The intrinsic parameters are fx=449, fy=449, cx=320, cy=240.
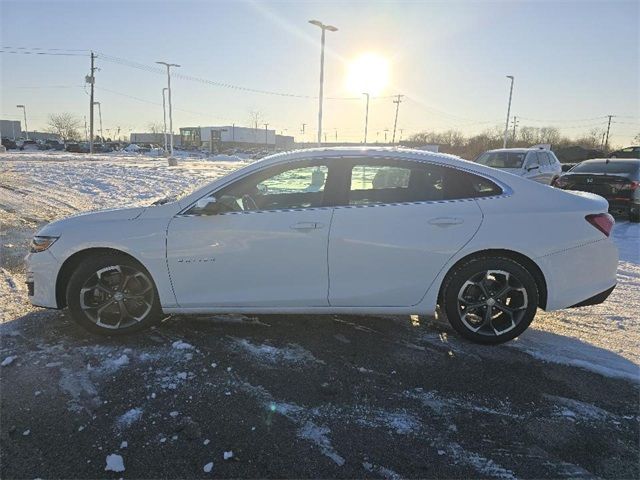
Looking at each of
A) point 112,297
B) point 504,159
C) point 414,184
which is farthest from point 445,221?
point 504,159

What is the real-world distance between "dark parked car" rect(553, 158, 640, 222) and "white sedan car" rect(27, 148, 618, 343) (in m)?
7.72

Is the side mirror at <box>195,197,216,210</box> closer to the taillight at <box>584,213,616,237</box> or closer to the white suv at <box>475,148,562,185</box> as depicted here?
the taillight at <box>584,213,616,237</box>

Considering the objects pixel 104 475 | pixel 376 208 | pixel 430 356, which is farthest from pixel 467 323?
pixel 104 475

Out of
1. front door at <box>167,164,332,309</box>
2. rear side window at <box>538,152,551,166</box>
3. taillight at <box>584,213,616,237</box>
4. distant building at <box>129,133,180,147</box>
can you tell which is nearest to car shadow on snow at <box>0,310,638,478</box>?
front door at <box>167,164,332,309</box>

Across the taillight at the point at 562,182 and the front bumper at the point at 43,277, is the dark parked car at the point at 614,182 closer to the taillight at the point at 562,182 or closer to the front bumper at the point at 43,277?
the taillight at the point at 562,182

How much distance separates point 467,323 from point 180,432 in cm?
235

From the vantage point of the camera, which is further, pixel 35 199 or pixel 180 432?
pixel 35 199

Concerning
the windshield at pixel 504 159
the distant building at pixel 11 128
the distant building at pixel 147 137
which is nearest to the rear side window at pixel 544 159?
the windshield at pixel 504 159

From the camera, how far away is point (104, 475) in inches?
89.2

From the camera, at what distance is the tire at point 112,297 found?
3682mm

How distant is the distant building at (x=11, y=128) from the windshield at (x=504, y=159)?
12528 centimetres

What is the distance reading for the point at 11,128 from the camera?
112 meters

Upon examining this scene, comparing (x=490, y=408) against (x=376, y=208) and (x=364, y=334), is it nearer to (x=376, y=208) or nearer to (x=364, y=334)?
(x=364, y=334)

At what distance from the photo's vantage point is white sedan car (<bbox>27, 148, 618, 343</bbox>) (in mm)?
3535
